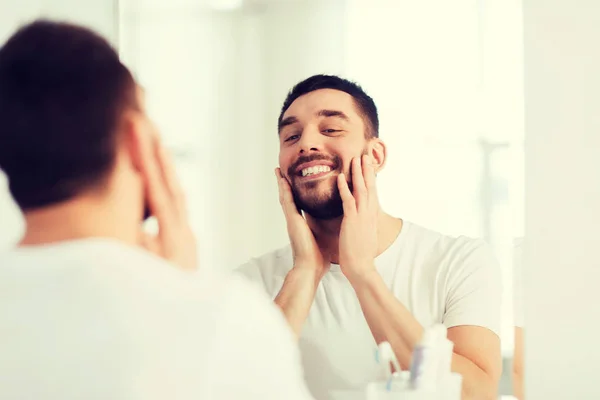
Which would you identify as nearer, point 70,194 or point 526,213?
point 70,194

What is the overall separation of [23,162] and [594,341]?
3.32 feet

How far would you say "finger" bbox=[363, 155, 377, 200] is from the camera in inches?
49.9

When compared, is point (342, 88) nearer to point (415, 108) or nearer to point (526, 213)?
point (415, 108)

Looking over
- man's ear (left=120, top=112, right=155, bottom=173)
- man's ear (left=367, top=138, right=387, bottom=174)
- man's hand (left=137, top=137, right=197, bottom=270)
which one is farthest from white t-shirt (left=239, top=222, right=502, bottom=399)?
man's ear (left=120, top=112, right=155, bottom=173)

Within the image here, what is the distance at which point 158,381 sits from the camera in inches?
27.5

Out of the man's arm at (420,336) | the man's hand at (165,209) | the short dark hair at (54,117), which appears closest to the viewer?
the short dark hair at (54,117)

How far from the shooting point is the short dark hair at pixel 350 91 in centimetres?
128

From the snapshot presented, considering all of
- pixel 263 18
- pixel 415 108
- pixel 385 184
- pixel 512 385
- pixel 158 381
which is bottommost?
pixel 512 385

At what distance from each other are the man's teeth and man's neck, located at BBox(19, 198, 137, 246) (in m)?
0.52

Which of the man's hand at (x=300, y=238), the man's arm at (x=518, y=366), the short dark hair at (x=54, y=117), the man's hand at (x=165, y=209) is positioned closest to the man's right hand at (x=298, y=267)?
the man's hand at (x=300, y=238)

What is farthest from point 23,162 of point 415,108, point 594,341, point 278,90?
point 594,341

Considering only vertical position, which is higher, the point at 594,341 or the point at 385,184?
the point at 385,184

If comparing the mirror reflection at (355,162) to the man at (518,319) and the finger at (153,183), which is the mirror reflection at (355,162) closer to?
the man at (518,319)

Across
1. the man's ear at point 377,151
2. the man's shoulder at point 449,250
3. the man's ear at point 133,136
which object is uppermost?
the man's ear at point 133,136
